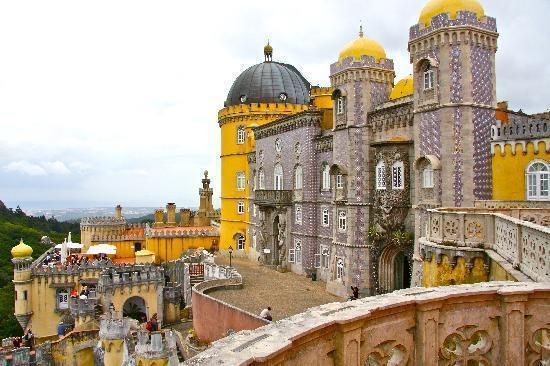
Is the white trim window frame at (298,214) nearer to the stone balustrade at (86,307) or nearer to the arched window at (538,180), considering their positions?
the stone balustrade at (86,307)

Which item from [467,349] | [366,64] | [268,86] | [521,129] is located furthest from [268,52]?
[467,349]

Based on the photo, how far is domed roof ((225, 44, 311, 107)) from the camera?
3947 cm

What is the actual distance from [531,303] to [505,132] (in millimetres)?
14834

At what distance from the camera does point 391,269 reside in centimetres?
2350

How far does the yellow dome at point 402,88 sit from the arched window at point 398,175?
4.51 m

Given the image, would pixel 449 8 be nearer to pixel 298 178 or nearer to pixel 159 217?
pixel 298 178

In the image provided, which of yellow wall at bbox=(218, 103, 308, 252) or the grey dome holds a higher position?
the grey dome

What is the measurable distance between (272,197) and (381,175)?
11.6 m

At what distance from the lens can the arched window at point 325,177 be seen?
93.4ft

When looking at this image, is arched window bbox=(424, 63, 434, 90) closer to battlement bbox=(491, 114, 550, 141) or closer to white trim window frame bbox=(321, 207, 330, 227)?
battlement bbox=(491, 114, 550, 141)

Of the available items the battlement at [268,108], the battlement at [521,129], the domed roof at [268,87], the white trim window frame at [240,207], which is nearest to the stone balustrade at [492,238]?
the battlement at [521,129]

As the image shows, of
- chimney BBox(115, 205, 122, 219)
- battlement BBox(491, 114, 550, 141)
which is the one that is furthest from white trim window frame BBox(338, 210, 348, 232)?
chimney BBox(115, 205, 122, 219)

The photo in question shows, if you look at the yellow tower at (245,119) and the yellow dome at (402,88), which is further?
the yellow tower at (245,119)

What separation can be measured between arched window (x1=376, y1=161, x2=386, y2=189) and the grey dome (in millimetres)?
17670
